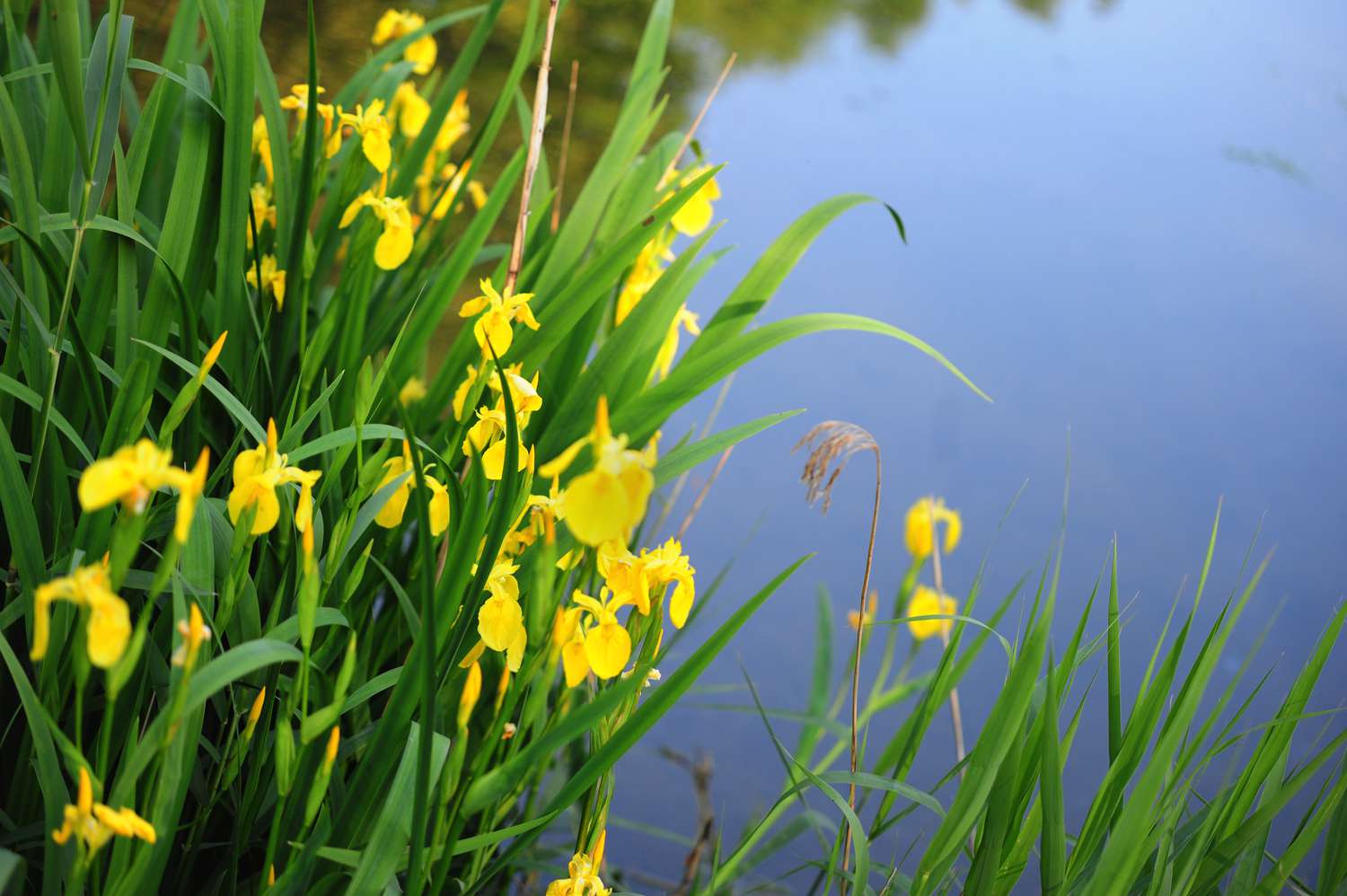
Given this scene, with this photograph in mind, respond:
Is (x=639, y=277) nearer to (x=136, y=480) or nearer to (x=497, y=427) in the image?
(x=497, y=427)

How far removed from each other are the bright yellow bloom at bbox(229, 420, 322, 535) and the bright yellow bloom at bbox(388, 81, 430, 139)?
2.68ft

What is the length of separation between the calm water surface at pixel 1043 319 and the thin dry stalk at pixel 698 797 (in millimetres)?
17

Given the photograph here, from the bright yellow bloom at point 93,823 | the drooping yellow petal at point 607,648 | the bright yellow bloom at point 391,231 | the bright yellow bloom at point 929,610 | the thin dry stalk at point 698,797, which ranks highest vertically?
the bright yellow bloom at point 391,231

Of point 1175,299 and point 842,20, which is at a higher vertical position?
point 842,20

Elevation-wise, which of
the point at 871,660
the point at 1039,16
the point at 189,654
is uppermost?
the point at 1039,16

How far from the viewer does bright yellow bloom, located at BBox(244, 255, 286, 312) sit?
1.01 metres

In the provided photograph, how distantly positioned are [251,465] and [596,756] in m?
0.25

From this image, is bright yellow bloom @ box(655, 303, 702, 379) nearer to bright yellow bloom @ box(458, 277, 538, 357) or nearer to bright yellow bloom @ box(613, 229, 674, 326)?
bright yellow bloom @ box(613, 229, 674, 326)

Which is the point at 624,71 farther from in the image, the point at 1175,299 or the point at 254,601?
the point at 254,601

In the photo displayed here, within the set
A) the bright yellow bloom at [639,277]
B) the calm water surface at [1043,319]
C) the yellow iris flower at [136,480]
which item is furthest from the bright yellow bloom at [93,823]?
the calm water surface at [1043,319]

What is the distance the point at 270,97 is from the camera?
1.03m

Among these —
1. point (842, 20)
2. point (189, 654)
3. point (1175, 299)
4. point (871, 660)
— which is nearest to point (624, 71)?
point (842, 20)

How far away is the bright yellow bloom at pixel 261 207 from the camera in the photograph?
1.10 meters

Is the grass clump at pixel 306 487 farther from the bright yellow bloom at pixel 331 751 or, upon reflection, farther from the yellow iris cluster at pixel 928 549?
the yellow iris cluster at pixel 928 549
